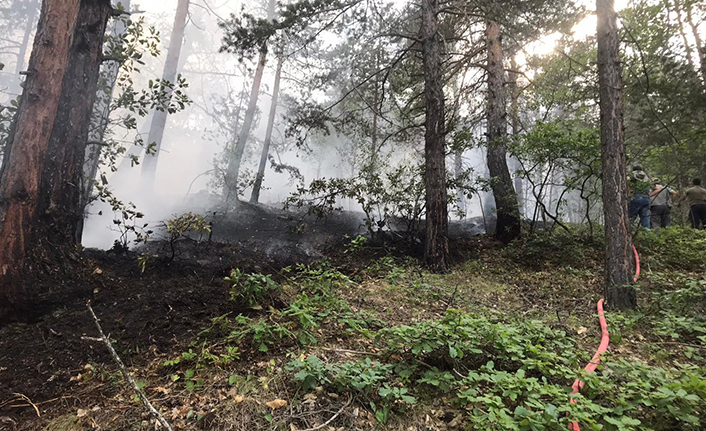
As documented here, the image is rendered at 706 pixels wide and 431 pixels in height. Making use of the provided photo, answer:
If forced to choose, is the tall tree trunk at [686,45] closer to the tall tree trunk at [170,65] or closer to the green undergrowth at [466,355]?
the green undergrowth at [466,355]

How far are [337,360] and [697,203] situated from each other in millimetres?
11150

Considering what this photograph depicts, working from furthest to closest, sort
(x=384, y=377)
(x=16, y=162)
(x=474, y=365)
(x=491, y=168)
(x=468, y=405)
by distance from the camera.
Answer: (x=491, y=168), (x=16, y=162), (x=474, y=365), (x=384, y=377), (x=468, y=405)

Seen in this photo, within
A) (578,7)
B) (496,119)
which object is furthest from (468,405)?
(578,7)

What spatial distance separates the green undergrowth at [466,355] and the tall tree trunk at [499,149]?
9.37ft

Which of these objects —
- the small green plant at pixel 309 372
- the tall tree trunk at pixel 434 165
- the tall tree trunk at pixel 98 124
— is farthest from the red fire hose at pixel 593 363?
the tall tree trunk at pixel 98 124

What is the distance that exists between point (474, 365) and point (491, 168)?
253 inches

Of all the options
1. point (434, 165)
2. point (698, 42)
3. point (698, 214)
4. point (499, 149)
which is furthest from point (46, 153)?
point (698, 42)

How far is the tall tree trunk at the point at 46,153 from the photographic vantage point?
10.8ft

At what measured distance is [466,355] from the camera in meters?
2.60

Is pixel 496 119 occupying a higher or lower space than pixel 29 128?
higher

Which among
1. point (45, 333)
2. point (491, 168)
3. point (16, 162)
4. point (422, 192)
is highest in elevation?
point (491, 168)

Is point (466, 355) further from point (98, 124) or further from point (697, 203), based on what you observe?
point (697, 203)

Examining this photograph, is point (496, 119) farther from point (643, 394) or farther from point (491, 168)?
point (643, 394)

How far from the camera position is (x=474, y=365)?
2.60 meters
